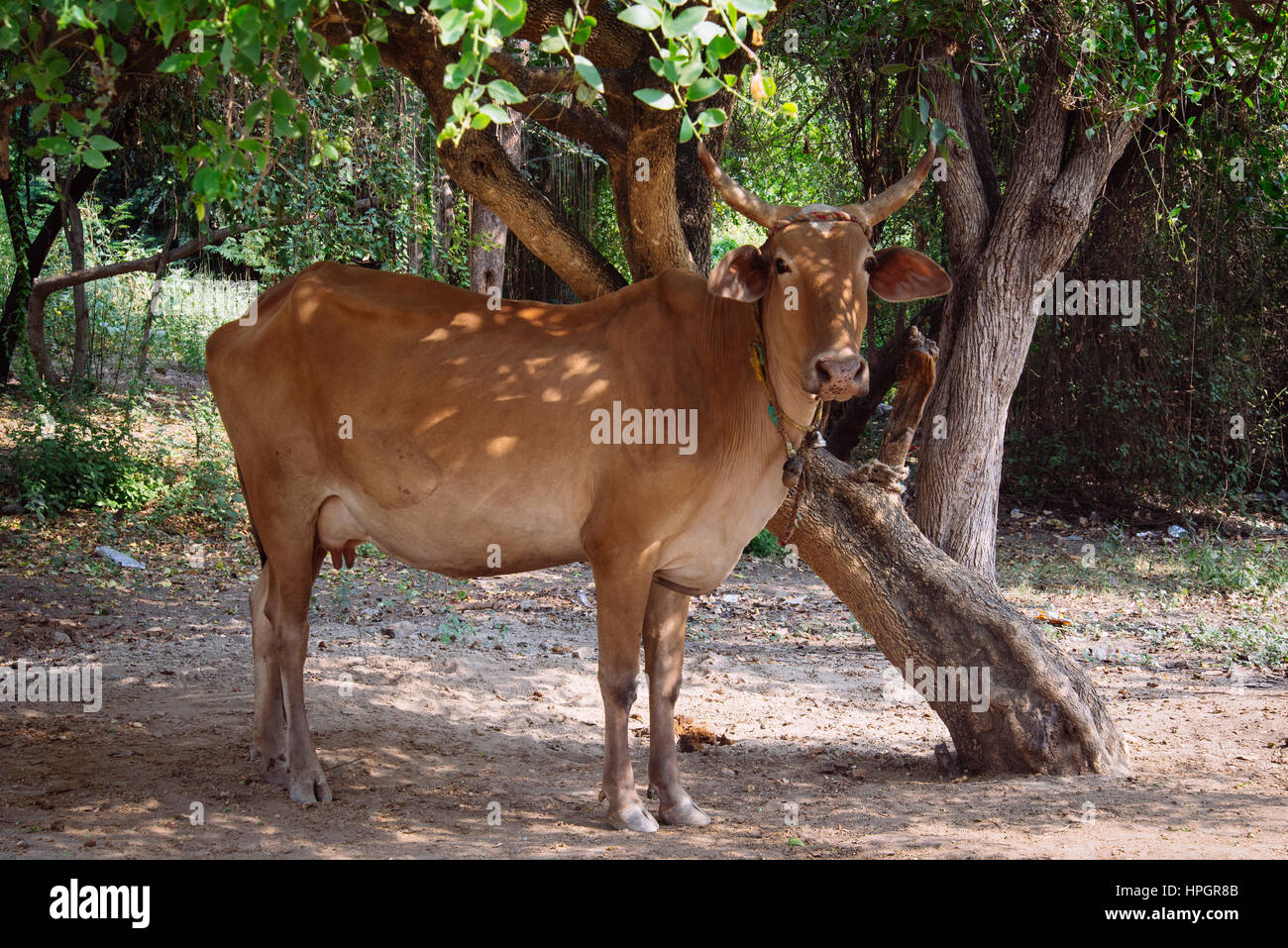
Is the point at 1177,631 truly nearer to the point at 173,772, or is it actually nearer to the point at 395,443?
the point at 395,443

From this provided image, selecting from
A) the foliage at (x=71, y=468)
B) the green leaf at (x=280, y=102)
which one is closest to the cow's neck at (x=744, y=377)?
the green leaf at (x=280, y=102)

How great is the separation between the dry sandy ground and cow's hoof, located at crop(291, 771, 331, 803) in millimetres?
82

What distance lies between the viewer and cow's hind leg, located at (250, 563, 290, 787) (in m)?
5.26

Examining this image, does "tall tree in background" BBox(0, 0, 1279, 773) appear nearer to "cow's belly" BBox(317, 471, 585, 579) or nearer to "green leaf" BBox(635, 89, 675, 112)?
"green leaf" BBox(635, 89, 675, 112)

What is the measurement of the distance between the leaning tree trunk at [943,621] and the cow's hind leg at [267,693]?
2.35 m

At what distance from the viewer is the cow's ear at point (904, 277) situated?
472 centimetres

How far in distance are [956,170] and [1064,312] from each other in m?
4.85

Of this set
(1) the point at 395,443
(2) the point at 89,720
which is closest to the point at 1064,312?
(1) the point at 395,443

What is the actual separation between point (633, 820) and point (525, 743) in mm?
1472

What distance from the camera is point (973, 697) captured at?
5.61 m

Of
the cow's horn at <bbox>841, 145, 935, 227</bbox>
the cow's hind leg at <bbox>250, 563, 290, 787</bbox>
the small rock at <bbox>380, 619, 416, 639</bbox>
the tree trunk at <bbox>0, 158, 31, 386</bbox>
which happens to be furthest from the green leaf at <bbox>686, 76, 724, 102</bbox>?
the tree trunk at <bbox>0, 158, 31, 386</bbox>

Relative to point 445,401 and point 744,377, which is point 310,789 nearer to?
point 445,401

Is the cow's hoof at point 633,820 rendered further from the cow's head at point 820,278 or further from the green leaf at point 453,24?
the green leaf at point 453,24

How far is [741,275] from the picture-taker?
453 cm
